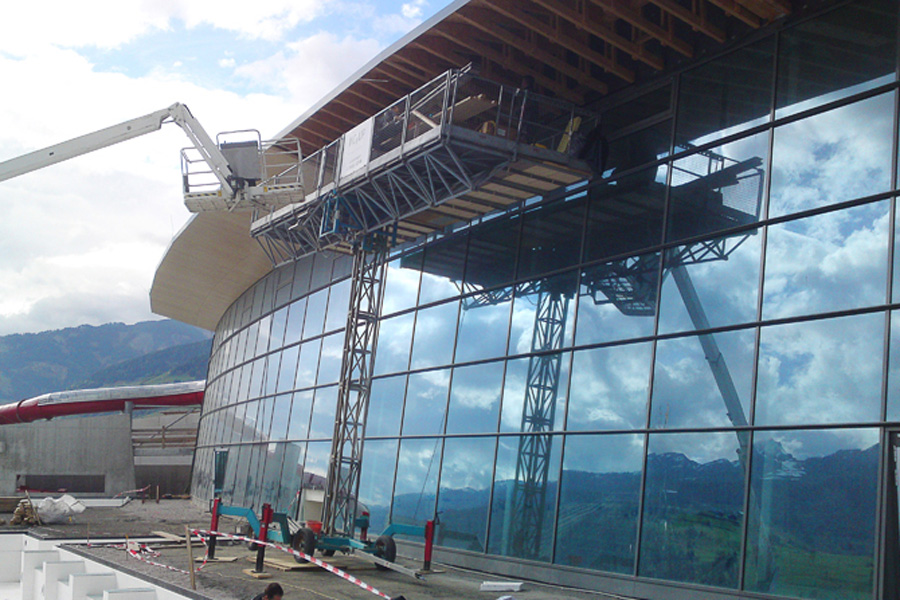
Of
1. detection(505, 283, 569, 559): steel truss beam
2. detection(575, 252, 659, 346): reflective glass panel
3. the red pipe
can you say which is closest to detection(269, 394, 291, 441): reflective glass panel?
detection(505, 283, 569, 559): steel truss beam

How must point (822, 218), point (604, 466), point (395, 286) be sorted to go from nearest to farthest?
point (822, 218) < point (604, 466) < point (395, 286)

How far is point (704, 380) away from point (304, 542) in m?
8.64

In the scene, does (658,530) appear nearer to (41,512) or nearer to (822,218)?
(822,218)

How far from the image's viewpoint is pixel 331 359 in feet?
83.4

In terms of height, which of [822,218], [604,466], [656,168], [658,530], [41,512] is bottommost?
[41,512]

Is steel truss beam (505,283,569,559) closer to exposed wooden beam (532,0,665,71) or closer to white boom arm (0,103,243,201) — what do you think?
exposed wooden beam (532,0,665,71)

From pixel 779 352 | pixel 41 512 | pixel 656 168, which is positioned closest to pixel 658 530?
pixel 779 352

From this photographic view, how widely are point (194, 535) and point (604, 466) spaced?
11.8 meters

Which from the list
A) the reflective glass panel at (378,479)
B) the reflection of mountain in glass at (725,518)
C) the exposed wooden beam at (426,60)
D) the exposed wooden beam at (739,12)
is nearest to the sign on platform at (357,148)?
the exposed wooden beam at (426,60)

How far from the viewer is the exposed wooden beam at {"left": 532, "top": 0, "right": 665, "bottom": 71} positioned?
14470mm

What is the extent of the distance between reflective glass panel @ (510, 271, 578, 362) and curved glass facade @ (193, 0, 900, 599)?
5 cm

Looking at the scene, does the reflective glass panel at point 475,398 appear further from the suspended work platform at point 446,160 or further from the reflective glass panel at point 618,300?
the suspended work platform at point 446,160

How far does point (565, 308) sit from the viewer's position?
54.5 ft

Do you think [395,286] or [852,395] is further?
[395,286]
